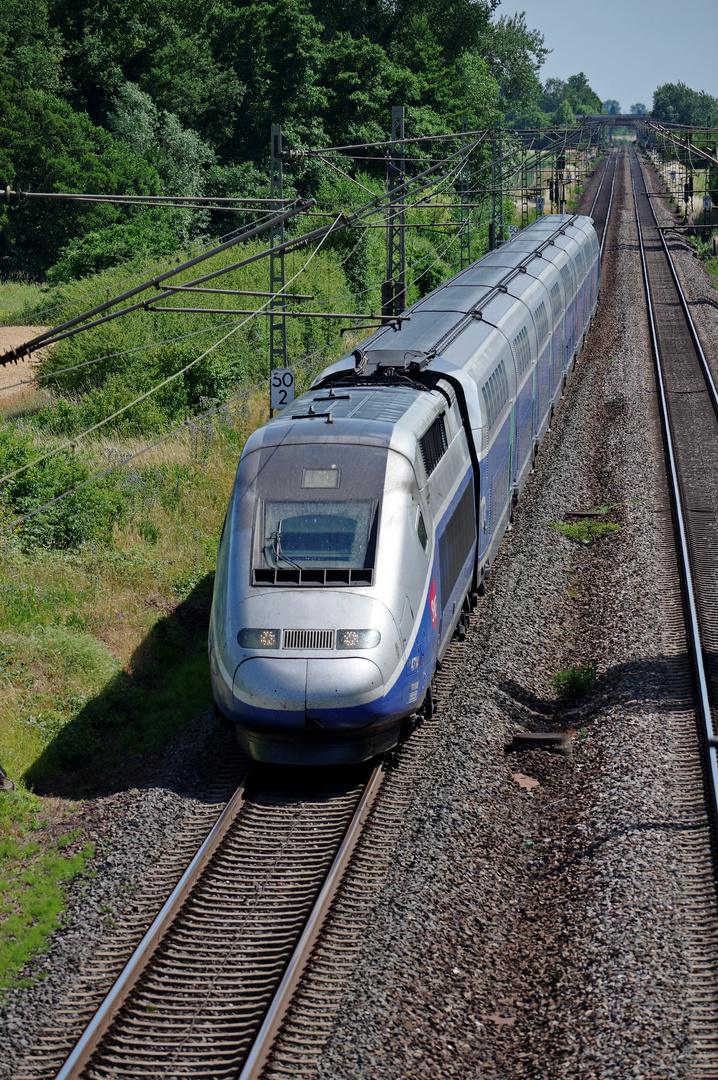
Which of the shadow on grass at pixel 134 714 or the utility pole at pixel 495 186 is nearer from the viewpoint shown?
the shadow on grass at pixel 134 714

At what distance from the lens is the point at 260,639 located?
9.83m

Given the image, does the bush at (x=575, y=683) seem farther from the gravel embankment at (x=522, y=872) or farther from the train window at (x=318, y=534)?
the train window at (x=318, y=534)

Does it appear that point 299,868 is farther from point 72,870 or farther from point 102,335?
point 102,335

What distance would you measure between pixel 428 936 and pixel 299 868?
1467 millimetres

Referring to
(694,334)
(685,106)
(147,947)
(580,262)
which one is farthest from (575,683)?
(685,106)

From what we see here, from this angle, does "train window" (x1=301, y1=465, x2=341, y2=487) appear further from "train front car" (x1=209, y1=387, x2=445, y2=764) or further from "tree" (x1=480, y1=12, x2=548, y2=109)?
"tree" (x1=480, y1=12, x2=548, y2=109)

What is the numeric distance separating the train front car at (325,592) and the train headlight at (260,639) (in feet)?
0.04

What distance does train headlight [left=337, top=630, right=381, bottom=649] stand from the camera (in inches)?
381

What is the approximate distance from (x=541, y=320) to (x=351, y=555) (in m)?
12.3

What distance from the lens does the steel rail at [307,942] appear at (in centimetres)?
680

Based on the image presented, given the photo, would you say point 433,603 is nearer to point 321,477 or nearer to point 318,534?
point 318,534

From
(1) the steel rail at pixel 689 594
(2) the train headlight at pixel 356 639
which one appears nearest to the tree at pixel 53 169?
(1) the steel rail at pixel 689 594

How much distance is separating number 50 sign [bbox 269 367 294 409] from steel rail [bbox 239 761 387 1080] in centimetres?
901

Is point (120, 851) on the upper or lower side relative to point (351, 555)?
lower
